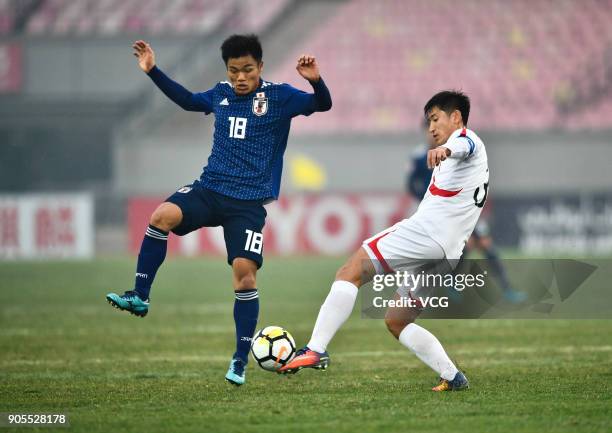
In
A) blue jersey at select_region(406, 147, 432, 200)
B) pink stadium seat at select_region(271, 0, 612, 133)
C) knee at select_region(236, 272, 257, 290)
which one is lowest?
knee at select_region(236, 272, 257, 290)

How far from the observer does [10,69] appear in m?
31.9

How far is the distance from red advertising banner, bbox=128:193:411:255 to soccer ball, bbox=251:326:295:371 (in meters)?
17.3

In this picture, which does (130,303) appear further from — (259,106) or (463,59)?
(463,59)

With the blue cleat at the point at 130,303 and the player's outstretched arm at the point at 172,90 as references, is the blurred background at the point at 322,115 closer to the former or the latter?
the player's outstretched arm at the point at 172,90

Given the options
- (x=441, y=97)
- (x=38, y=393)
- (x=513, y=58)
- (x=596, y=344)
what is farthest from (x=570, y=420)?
(x=513, y=58)

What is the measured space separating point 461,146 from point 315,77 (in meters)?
1.12

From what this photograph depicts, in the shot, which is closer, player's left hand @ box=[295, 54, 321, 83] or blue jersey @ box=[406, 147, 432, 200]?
player's left hand @ box=[295, 54, 321, 83]

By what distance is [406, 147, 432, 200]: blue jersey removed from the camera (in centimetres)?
1129

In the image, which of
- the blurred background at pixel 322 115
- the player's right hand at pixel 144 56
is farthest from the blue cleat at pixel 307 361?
the blurred background at pixel 322 115

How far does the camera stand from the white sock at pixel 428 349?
6191mm

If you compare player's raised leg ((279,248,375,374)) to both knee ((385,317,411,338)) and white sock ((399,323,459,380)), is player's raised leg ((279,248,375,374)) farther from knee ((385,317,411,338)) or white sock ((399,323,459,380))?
white sock ((399,323,459,380))

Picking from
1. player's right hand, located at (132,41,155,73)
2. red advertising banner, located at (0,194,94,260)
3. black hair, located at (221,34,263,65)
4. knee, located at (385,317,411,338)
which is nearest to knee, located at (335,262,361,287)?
knee, located at (385,317,411,338)

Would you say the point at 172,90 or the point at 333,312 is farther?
the point at 172,90

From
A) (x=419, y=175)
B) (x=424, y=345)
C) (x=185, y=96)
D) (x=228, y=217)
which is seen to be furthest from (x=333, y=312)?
(x=419, y=175)
